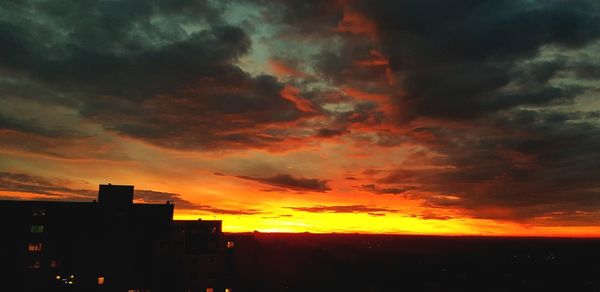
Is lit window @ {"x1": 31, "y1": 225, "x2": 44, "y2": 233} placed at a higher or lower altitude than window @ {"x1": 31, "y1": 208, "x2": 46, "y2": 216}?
lower

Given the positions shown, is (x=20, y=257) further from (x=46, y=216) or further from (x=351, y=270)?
(x=351, y=270)

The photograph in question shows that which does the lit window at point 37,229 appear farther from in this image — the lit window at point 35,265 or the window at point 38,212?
the lit window at point 35,265

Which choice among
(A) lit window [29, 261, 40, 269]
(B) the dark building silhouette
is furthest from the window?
(A) lit window [29, 261, 40, 269]

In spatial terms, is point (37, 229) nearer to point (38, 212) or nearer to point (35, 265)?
point (38, 212)

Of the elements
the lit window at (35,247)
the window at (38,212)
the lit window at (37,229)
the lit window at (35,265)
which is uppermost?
the window at (38,212)

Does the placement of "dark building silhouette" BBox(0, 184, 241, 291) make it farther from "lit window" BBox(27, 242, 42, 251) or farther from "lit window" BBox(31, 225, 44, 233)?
"lit window" BBox(27, 242, 42, 251)

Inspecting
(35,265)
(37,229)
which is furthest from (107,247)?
(37,229)

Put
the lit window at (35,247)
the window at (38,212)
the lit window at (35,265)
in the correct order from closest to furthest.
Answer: the lit window at (35,265) < the lit window at (35,247) < the window at (38,212)

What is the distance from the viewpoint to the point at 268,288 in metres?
94.1

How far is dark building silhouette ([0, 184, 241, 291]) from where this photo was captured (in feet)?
211

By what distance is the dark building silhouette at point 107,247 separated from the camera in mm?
64375

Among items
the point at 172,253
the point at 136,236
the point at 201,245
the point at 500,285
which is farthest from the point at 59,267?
the point at 500,285

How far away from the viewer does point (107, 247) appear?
67.2 meters

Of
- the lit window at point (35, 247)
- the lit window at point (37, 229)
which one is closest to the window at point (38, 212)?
the lit window at point (37, 229)
